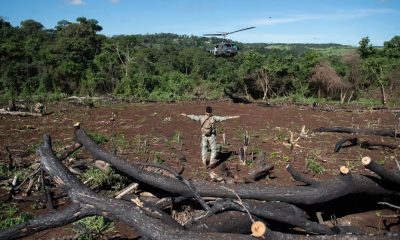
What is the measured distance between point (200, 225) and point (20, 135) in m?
11.0

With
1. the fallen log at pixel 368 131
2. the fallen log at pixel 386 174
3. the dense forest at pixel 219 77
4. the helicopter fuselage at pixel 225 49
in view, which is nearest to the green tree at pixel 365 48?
the dense forest at pixel 219 77

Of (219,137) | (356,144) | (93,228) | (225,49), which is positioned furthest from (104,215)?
(225,49)

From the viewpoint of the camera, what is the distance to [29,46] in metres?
39.2

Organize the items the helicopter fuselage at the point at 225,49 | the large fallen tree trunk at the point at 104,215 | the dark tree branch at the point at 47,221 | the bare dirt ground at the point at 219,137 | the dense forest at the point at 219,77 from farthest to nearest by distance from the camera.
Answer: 1. the dense forest at the point at 219,77
2. the helicopter fuselage at the point at 225,49
3. the bare dirt ground at the point at 219,137
4. the dark tree branch at the point at 47,221
5. the large fallen tree trunk at the point at 104,215

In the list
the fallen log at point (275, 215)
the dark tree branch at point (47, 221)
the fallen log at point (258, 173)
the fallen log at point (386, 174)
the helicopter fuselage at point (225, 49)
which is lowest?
the fallen log at point (258, 173)

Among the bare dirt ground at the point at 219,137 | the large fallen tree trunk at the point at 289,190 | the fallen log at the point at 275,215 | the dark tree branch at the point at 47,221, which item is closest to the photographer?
the dark tree branch at the point at 47,221

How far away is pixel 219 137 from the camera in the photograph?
42.3ft

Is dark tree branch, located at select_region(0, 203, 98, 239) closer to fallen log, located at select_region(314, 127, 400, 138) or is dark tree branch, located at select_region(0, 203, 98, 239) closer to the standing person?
the standing person

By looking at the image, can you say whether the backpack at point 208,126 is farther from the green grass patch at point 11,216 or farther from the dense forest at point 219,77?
the dense forest at point 219,77

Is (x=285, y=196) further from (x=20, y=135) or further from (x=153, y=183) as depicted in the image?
(x=20, y=135)

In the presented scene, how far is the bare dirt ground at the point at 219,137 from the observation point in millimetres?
8930

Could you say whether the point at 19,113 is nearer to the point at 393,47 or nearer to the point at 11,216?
the point at 11,216

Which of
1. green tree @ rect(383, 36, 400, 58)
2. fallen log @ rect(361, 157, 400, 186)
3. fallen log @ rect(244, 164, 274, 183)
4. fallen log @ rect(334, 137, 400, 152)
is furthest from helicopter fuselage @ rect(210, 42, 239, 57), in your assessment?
green tree @ rect(383, 36, 400, 58)

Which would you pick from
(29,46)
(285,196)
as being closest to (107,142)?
(285,196)
